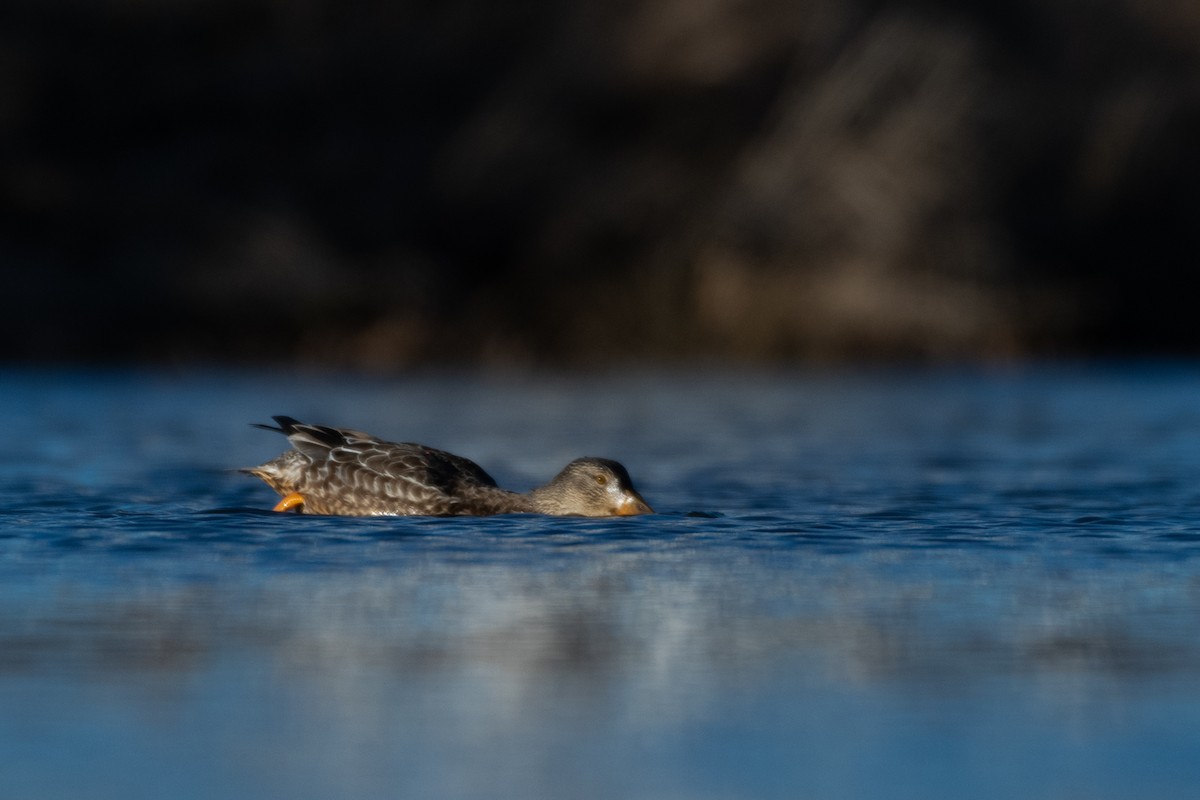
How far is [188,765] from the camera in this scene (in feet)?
16.2

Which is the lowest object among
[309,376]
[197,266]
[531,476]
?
[531,476]

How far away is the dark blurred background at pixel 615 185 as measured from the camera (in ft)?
77.5

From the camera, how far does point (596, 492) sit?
33.5ft

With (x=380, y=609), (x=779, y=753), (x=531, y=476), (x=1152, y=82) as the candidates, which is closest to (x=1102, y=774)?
(x=779, y=753)

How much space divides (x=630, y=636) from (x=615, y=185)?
60.5 ft

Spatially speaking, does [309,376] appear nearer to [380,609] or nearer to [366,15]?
[366,15]

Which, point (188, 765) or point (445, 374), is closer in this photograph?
point (188, 765)

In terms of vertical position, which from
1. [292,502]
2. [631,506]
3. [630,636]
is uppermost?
[292,502]

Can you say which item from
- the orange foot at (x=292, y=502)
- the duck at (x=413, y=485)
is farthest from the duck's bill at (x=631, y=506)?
the orange foot at (x=292, y=502)

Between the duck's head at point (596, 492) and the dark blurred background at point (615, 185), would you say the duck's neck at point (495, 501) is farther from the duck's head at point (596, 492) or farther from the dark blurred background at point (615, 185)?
the dark blurred background at point (615, 185)

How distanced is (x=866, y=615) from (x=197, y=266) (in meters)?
18.0

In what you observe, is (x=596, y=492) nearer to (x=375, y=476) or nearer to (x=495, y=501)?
(x=495, y=501)

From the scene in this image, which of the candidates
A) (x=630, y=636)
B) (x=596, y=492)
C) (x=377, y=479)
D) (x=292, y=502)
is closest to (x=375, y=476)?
(x=377, y=479)

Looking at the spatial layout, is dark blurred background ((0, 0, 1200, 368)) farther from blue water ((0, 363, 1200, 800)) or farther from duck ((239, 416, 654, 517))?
duck ((239, 416, 654, 517))
